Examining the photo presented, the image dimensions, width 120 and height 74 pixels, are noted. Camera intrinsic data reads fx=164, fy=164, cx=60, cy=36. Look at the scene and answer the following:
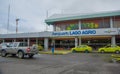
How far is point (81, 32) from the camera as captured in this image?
1342 inches

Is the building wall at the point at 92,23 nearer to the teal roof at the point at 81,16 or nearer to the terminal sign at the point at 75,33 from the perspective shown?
the teal roof at the point at 81,16

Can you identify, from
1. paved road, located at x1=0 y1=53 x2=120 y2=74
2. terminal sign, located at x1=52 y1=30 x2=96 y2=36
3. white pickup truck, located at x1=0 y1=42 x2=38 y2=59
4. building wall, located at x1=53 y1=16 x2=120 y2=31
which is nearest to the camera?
paved road, located at x1=0 y1=53 x2=120 y2=74

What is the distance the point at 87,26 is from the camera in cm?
3794

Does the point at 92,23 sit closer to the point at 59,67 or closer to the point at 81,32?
the point at 81,32

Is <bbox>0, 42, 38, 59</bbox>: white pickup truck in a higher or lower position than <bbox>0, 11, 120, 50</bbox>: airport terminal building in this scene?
lower

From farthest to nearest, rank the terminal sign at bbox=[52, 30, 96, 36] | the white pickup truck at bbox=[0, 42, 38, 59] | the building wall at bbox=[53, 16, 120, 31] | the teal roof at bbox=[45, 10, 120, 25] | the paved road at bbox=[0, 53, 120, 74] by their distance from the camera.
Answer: the building wall at bbox=[53, 16, 120, 31], the teal roof at bbox=[45, 10, 120, 25], the terminal sign at bbox=[52, 30, 96, 36], the white pickup truck at bbox=[0, 42, 38, 59], the paved road at bbox=[0, 53, 120, 74]

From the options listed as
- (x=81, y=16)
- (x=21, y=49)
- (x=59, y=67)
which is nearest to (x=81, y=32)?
(x=81, y=16)

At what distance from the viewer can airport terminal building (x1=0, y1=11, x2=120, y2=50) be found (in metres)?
33.3

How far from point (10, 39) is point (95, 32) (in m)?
24.7

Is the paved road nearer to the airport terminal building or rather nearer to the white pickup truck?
the white pickup truck

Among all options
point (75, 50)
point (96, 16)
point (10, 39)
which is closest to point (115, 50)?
point (75, 50)

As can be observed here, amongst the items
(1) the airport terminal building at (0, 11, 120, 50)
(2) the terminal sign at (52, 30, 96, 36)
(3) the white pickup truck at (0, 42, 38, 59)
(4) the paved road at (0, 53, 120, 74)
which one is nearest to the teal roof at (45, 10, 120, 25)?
(1) the airport terminal building at (0, 11, 120, 50)

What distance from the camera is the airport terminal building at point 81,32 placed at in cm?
3332

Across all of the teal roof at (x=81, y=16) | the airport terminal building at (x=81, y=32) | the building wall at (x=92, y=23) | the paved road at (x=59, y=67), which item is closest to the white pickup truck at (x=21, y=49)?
the paved road at (x=59, y=67)
